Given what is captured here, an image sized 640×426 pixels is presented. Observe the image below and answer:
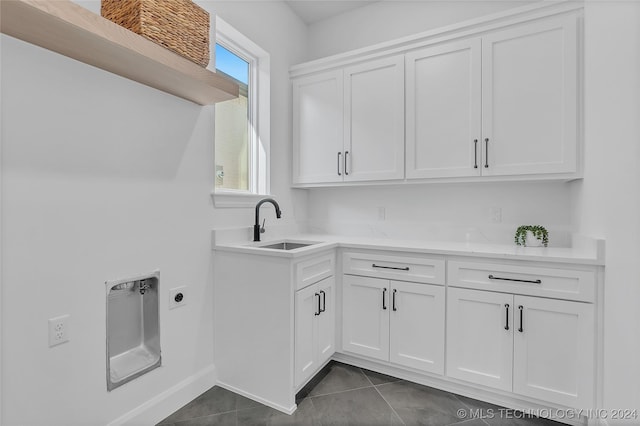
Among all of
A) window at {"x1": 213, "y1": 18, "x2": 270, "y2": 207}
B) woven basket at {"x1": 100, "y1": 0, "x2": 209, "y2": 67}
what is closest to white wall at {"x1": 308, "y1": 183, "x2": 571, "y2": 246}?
window at {"x1": 213, "y1": 18, "x2": 270, "y2": 207}

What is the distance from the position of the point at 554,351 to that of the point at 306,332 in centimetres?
139

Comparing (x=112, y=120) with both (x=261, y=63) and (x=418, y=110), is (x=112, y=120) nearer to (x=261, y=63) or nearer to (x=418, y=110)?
(x=261, y=63)

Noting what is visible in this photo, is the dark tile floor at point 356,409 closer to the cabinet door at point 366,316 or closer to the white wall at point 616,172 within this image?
the cabinet door at point 366,316

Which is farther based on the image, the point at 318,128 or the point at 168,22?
the point at 318,128

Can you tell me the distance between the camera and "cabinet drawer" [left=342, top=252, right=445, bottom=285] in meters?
2.00

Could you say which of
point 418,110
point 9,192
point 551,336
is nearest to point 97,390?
point 9,192

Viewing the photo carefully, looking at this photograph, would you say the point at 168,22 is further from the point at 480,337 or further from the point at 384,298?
the point at 480,337

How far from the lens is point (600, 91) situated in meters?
1.66

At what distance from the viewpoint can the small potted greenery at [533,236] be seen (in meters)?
2.08

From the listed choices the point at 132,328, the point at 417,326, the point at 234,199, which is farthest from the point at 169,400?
the point at 417,326

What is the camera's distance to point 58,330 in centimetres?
130

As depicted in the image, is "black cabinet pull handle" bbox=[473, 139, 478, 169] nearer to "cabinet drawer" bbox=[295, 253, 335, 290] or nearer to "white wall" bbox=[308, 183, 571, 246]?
"white wall" bbox=[308, 183, 571, 246]

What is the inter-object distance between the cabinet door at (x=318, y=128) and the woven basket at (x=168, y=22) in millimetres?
1226

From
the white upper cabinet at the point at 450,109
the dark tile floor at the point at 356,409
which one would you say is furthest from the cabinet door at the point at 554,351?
the white upper cabinet at the point at 450,109
